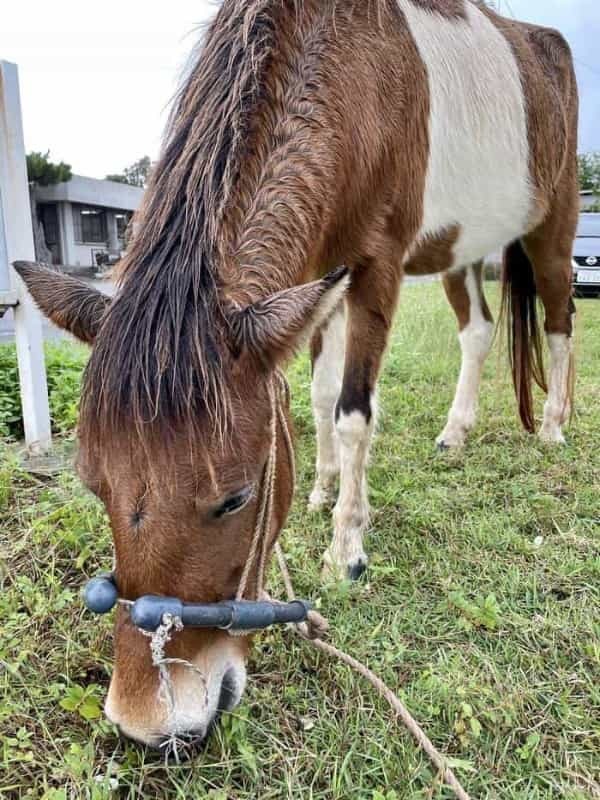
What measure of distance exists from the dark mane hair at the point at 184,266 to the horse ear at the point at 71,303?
9 cm

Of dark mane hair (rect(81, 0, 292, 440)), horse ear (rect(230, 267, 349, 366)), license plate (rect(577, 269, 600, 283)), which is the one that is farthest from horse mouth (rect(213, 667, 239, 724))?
license plate (rect(577, 269, 600, 283))

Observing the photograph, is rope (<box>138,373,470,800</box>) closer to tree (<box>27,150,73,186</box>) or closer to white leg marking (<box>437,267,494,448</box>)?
white leg marking (<box>437,267,494,448</box>)

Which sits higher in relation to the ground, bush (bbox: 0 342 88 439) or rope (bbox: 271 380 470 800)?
bush (bbox: 0 342 88 439)

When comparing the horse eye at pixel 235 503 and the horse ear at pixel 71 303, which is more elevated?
the horse ear at pixel 71 303

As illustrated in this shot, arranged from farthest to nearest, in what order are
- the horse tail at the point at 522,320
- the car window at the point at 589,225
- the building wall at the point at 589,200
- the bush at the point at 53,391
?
the building wall at the point at 589,200
the car window at the point at 589,225
the horse tail at the point at 522,320
the bush at the point at 53,391

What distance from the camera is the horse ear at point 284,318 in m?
1.18

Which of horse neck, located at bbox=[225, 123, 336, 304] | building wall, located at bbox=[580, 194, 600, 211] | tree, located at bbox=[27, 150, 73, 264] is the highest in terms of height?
tree, located at bbox=[27, 150, 73, 264]

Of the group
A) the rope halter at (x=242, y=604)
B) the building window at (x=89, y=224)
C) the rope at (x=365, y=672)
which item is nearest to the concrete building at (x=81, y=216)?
the building window at (x=89, y=224)

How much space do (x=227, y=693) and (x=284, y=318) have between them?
816 millimetres

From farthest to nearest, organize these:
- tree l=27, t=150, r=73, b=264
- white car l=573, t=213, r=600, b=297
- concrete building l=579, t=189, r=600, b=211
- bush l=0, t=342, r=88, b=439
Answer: tree l=27, t=150, r=73, b=264 → concrete building l=579, t=189, r=600, b=211 → white car l=573, t=213, r=600, b=297 → bush l=0, t=342, r=88, b=439

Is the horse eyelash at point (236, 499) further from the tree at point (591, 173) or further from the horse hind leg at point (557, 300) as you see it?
the tree at point (591, 173)

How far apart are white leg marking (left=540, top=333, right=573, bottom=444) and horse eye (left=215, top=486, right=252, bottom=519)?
2665 millimetres

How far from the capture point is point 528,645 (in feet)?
5.81

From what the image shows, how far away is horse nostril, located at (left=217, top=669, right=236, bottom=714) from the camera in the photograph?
130 cm
